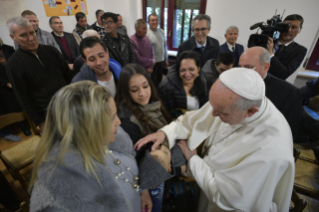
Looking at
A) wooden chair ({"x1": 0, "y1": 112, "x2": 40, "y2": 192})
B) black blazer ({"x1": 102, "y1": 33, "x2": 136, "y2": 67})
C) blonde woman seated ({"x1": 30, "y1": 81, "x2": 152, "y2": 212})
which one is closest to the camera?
blonde woman seated ({"x1": 30, "y1": 81, "x2": 152, "y2": 212})

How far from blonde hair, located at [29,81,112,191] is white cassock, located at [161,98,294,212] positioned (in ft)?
2.77

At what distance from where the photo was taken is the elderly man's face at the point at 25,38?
184cm

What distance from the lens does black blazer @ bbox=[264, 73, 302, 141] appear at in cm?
178

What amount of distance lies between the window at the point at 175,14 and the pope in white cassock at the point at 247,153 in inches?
171

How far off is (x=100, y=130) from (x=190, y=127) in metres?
0.96

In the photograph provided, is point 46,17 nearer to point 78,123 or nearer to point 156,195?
point 78,123

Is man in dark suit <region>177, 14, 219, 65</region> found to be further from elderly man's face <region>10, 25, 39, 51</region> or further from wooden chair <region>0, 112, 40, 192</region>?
wooden chair <region>0, 112, 40, 192</region>

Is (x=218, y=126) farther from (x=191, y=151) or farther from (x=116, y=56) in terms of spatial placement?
(x=116, y=56)

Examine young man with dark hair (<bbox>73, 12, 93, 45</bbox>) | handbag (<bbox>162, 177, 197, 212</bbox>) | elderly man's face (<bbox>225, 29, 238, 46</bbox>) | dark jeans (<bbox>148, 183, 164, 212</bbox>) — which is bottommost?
handbag (<bbox>162, 177, 197, 212</bbox>)

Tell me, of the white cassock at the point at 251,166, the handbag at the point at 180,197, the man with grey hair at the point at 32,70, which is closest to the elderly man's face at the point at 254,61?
the white cassock at the point at 251,166

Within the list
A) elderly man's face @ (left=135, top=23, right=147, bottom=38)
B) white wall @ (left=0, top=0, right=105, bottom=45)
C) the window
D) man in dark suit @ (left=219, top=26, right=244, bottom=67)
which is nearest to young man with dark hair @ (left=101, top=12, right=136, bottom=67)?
elderly man's face @ (left=135, top=23, right=147, bottom=38)

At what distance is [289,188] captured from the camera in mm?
1024

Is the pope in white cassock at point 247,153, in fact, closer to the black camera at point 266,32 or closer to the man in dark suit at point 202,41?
the black camera at point 266,32

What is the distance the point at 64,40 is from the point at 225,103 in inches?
159
